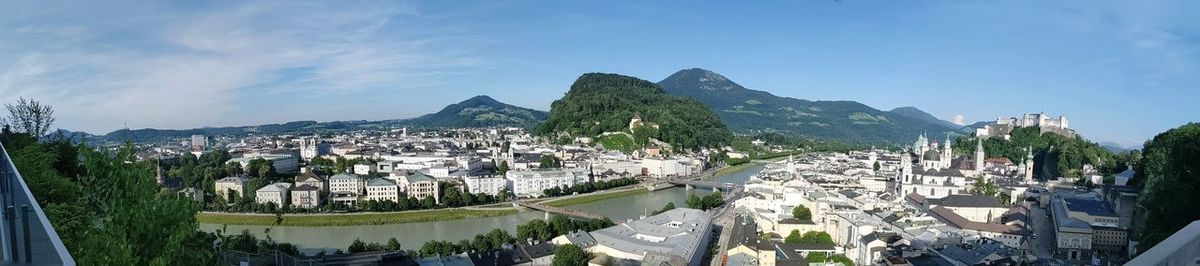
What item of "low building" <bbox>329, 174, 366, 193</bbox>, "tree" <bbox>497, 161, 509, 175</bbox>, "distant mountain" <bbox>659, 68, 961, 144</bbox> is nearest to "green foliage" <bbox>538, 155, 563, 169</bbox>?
"tree" <bbox>497, 161, 509, 175</bbox>

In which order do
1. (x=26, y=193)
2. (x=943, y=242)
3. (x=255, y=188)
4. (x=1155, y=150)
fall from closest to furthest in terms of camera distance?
(x=26, y=193)
(x=943, y=242)
(x=1155, y=150)
(x=255, y=188)

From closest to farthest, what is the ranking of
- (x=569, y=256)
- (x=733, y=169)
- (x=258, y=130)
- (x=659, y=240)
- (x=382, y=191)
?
(x=569, y=256) → (x=659, y=240) → (x=382, y=191) → (x=733, y=169) → (x=258, y=130)

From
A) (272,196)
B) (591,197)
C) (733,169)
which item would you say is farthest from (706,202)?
(733,169)

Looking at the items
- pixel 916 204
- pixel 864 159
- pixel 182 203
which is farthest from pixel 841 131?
pixel 182 203

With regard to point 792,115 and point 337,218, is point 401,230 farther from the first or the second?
point 792,115

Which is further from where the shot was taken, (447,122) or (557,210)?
(447,122)

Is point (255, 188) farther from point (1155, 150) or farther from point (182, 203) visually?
point (1155, 150)
